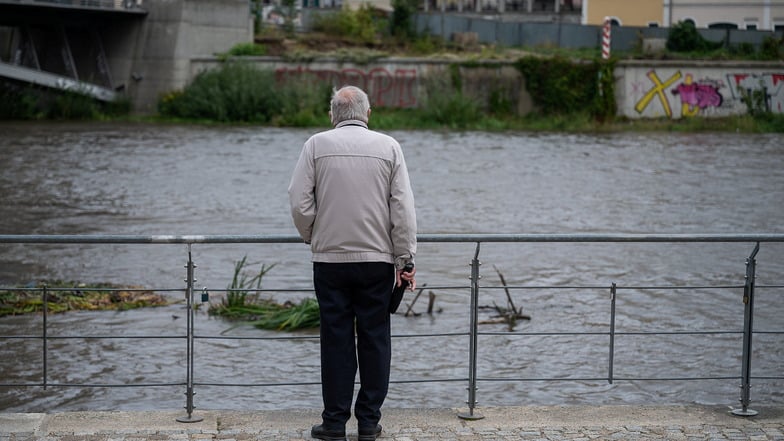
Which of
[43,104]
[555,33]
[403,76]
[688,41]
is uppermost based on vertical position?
[555,33]

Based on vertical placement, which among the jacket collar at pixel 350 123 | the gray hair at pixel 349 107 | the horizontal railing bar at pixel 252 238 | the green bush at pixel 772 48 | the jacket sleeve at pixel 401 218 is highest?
the green bush at pixel 772 48

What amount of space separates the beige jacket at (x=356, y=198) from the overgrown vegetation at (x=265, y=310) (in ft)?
20.4

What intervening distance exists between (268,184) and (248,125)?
60.1 feet

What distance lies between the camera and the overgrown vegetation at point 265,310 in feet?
40.2

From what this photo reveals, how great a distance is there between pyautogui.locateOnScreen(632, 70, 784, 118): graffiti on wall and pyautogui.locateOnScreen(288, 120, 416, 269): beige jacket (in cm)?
4290

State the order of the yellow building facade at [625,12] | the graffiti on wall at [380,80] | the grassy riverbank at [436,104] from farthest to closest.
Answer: the yellow building facade at [625,12] → the graffiti on wall at [380,80] → the grassy riverbank at [436,104]

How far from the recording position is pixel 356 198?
5613 mm

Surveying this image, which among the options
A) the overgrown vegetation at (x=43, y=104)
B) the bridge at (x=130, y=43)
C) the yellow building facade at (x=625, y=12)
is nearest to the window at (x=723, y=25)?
the yellow building facade at (x=625, y=12)

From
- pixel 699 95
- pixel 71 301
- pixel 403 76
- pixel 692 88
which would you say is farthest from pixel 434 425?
pixel 403 76

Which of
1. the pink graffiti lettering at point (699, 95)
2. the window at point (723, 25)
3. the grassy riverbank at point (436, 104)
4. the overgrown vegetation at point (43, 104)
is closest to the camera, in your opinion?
the overgrown vegetation at point (43, 104)

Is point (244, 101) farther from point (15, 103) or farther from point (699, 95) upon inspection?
point (699, 95)

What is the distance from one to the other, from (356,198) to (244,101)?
41.2 meters

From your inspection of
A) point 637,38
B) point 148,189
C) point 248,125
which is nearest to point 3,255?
point 148,189

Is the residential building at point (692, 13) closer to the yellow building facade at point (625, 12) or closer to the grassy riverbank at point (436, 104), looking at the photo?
the yellow building facade at point (625, 12)
